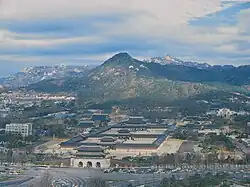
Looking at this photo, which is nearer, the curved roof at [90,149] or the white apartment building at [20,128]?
the curved roof at [90,149]

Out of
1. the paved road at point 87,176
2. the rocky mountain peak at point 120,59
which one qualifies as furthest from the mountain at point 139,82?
the paved road at point 87,176

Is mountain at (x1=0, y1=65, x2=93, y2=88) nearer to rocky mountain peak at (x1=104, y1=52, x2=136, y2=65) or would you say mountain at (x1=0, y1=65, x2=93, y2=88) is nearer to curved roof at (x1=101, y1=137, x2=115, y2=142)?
rocky mountain peak at (x1=104, y1=52, x2=136, y2=65)

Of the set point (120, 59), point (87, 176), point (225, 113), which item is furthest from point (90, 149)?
point (120, 59)

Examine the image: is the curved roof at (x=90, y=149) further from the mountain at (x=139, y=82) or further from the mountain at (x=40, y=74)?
the mountain at (x=40, y=74)

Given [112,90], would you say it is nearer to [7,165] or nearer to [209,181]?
[7,165]

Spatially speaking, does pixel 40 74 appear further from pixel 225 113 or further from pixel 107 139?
pixel 107 139

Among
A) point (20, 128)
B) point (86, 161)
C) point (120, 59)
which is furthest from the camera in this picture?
point (120, 59)
